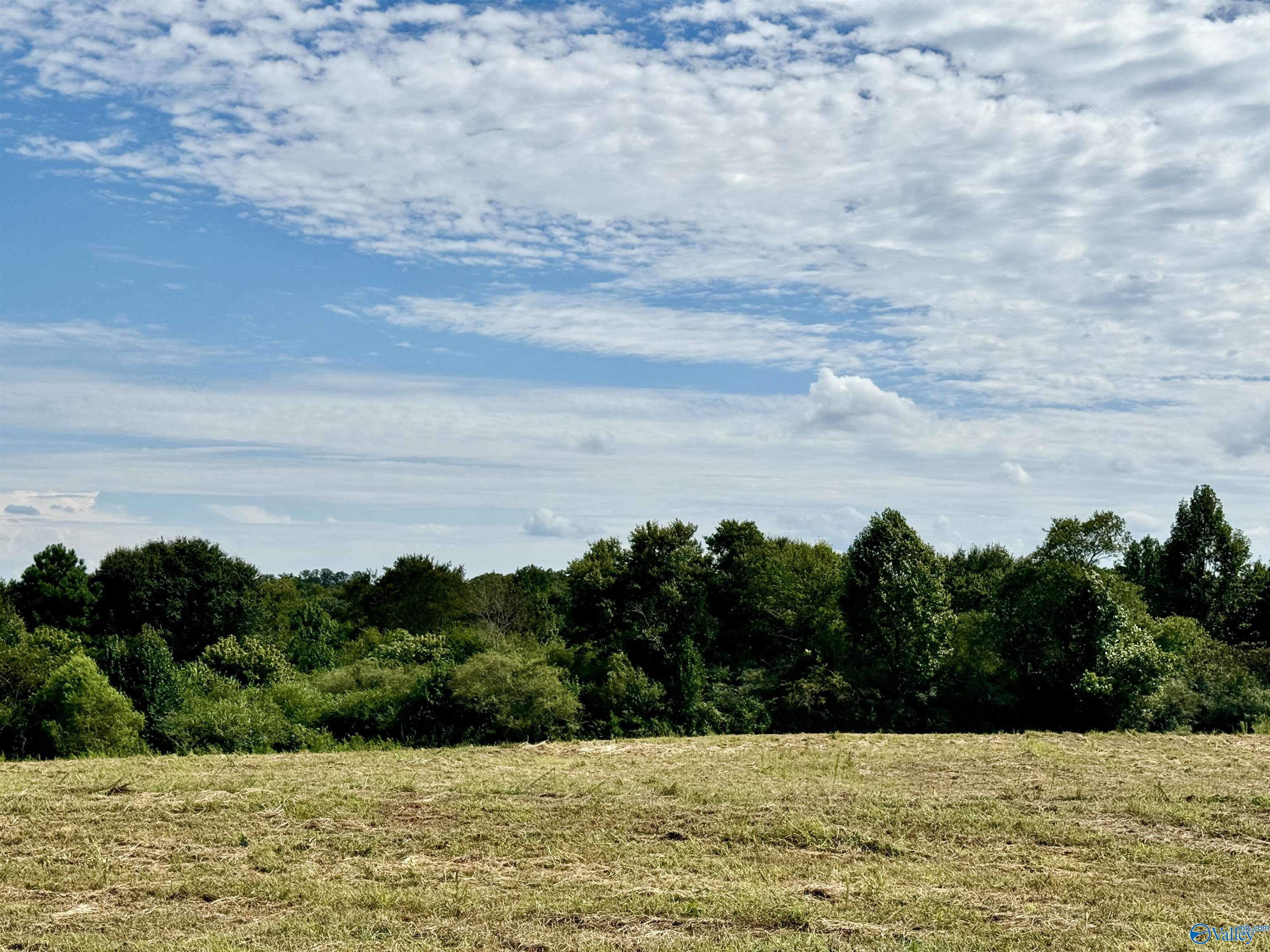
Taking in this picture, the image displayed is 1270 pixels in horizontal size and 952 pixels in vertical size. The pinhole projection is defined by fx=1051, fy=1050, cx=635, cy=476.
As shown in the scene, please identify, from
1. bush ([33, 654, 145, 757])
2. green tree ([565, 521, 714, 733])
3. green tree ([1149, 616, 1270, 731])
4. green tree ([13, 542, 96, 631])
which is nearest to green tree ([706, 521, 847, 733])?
green tree ([565, 521, 714, 733])

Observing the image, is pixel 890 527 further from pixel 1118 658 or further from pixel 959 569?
pixel 959 569

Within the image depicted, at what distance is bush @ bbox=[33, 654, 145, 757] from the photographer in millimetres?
33875

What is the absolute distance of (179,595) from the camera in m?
57.4

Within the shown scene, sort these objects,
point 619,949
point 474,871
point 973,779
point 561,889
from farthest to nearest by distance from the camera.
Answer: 1. point 973,779
2. point 474,871
3. point 561,889
4. point 619,949

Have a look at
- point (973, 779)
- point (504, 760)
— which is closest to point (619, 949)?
point (973, 779)

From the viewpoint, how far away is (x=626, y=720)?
130 feet

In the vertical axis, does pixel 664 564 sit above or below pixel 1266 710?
above

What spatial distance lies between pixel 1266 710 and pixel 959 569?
1705 centimetres

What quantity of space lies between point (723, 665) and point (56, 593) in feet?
117

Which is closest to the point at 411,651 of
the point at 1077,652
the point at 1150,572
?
the point at 1077,652

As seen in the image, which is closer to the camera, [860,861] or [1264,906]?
[1264,906]

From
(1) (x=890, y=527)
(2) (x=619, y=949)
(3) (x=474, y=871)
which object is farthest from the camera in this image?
(1) (x=890, y=527)

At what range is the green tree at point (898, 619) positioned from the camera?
4172 cm

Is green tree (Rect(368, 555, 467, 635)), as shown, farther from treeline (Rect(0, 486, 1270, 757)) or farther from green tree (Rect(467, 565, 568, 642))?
treeline (Rect(0, 486, 1270, 757))
